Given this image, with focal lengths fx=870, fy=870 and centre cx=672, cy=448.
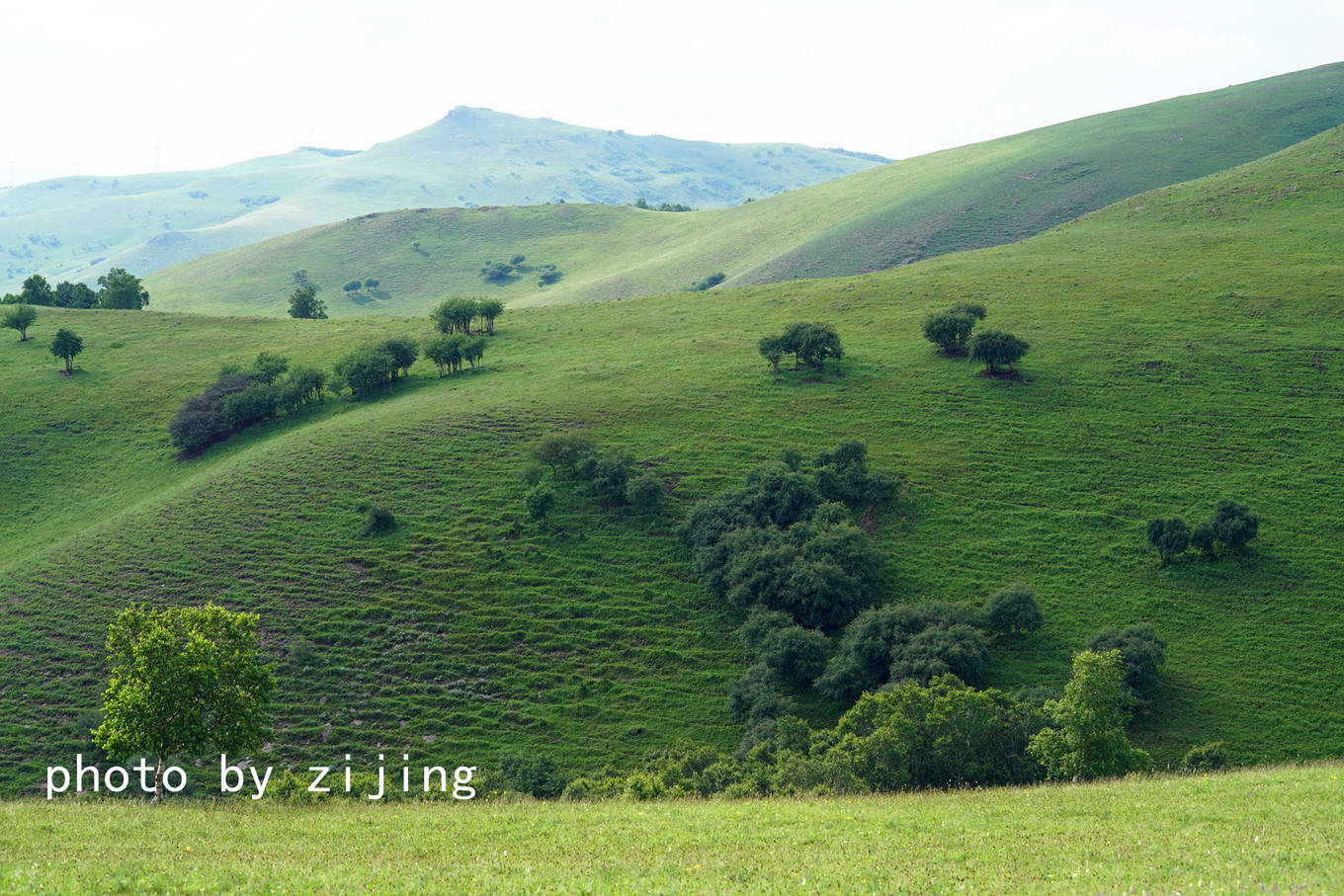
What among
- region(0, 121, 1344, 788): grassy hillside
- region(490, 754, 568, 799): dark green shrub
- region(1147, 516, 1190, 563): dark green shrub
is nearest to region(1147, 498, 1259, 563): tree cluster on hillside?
region(1147, 516, 1190, 563): dark green shrub

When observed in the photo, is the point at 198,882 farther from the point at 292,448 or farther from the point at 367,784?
the point at 292,448

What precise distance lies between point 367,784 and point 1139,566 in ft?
155

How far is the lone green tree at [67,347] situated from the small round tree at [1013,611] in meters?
103

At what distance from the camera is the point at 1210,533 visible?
5534 centimetres

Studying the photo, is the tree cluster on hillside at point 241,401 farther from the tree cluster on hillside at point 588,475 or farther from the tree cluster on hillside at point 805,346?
the tree cluster on hillside at point 805,346

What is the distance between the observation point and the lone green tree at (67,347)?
Answer: 100750mm

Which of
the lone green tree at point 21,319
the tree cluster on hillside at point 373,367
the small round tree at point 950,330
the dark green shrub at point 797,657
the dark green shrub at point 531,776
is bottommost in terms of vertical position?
the dark green shrub at point 531,776

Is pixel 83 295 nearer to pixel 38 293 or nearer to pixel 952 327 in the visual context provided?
pixel 38 293

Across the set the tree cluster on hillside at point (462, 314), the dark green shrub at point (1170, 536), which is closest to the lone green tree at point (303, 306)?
the tree cluster on hillside at point (462, 314)

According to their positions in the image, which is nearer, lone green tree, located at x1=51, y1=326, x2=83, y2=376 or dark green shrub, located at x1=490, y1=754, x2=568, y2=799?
dark green shrub, located at x1=490, y1=754, x2=568, y2=799

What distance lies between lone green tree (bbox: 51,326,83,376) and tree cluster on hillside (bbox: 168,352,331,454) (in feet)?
73.4

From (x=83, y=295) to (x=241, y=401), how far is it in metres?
70.1

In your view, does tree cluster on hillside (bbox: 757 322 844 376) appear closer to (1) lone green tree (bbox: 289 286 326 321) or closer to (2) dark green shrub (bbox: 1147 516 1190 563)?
(2) dark green shrub (bbox: 1147 516 1190 563)

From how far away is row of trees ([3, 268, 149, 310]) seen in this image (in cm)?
13312
